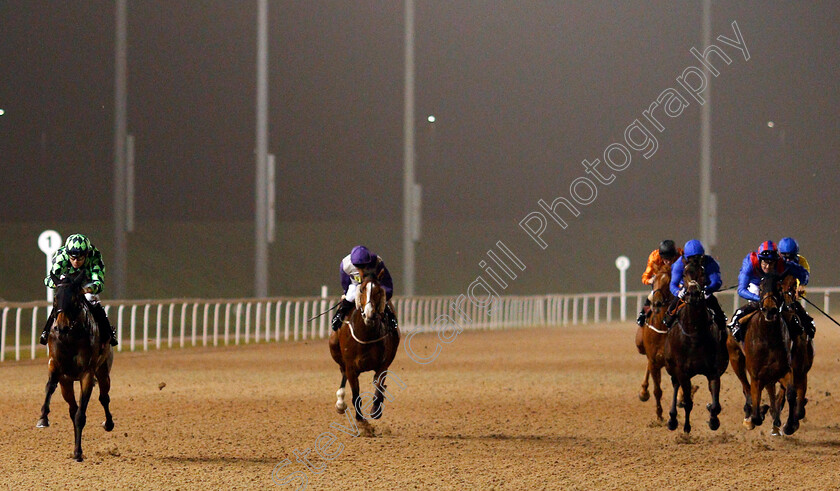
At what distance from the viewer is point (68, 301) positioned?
9.21 metres

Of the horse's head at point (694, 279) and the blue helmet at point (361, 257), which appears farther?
the blue helmet at point (361, 257)

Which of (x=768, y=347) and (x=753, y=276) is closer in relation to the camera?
(x=768, y=347)

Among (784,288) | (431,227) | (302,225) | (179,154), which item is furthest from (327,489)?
(431,227)

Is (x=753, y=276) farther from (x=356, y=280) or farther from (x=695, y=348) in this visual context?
(x=356, y=280)

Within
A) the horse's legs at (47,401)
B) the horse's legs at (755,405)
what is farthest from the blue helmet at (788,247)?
the horse's legs at (47,401)

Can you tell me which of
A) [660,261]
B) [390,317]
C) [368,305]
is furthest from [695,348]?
[368,305]

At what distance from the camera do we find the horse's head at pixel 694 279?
10.5m

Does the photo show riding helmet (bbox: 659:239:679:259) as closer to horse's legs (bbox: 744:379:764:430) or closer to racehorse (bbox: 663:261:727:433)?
racehorse (bbox: 663:261:727:433)

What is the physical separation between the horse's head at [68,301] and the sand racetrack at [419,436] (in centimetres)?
103

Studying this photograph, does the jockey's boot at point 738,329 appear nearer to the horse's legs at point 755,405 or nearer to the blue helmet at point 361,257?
the horse's legs at point 755,405

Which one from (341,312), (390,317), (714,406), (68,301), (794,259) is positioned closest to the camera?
(68,301)

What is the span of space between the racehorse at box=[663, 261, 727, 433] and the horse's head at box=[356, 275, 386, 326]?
2.40m

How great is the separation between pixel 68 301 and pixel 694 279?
4813 millimetres

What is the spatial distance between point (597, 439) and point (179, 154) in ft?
157
